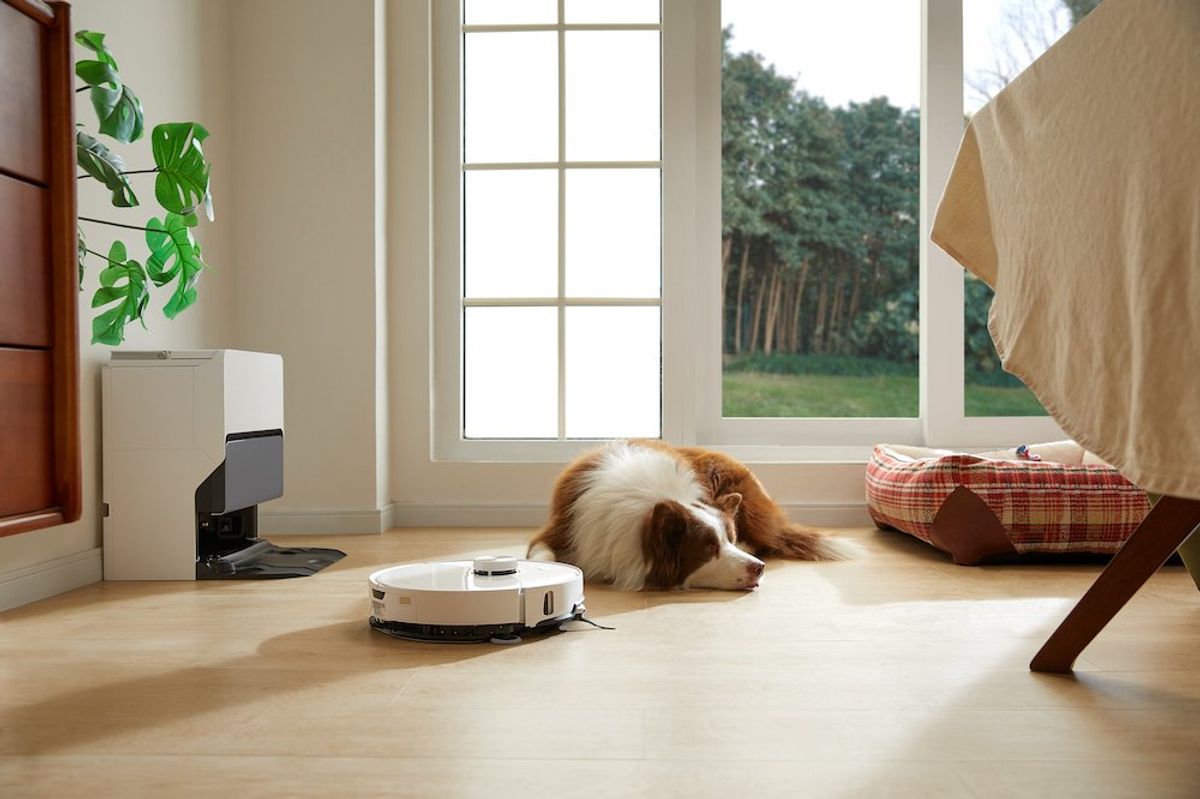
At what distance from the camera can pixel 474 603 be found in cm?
174

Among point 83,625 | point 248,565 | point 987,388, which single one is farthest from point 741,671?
point 987,388

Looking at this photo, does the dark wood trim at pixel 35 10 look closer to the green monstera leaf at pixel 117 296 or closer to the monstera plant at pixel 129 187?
the monstera plant at pixel 129 187

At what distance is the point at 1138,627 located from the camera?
182 centimetres

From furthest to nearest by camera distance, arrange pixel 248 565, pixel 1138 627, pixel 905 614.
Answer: pixel 248 565
pixel 905 614
pixel 1138 627

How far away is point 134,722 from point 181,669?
→ 0.92ft

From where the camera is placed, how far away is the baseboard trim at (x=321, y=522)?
3221 mm

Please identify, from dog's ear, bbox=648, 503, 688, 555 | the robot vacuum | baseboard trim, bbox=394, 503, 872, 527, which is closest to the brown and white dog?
dog's ear, bbox=648, 503, 688, 555

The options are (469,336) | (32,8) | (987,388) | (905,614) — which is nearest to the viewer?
(32,8)

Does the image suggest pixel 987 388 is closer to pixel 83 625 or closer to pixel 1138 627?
pixel 1138 627

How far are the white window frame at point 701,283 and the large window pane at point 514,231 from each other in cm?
8

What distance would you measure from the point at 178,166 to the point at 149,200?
1.36 ft

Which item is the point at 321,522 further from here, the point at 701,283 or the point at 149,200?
the point at 701,283

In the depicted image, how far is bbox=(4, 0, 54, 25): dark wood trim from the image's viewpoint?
56.9 inches

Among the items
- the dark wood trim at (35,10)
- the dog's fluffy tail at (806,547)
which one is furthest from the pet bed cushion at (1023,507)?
the dark wood trim at (35,10)
